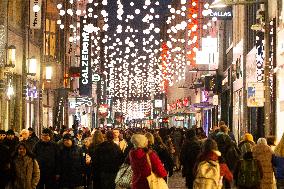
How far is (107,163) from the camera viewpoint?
637 inches

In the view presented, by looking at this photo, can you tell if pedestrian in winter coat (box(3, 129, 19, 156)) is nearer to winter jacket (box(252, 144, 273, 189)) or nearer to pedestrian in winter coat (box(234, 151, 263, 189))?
pedestrian in winter coat (box(234, 151, 263, 189))

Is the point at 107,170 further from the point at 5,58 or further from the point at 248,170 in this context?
the point at 5,58

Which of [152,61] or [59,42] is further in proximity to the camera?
[152,61]

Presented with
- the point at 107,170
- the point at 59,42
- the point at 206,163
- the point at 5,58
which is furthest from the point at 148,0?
the point at 206,163

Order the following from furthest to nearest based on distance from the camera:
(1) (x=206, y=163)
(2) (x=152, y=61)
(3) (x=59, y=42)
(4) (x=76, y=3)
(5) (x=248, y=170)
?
(2) (x=152, y=61), (4) (x=76, y=3), (3) (x=59, y=42), (5) (x=248, y=170), (1) (x=206, y=163)

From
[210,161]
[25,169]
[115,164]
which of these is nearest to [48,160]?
[115,164]

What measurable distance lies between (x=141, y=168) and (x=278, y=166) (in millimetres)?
4820

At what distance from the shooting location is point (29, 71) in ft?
114

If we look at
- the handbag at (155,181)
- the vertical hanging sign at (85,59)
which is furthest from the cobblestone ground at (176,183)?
the vertical hanging sign at (85,59)

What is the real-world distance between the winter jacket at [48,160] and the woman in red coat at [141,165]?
199 inches

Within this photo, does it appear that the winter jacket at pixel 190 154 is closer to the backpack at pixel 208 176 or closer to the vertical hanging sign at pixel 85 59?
the backpack at pixel 208 176

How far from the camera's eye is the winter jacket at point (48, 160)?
17.3 m

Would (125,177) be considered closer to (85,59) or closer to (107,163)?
(107,163)

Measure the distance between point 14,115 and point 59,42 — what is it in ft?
71.3
